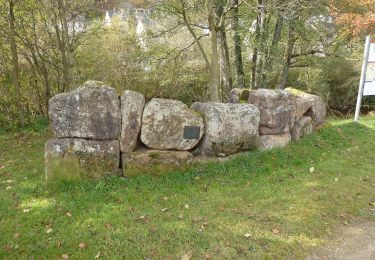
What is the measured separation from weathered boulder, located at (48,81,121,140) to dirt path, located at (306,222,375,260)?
11.0 ft

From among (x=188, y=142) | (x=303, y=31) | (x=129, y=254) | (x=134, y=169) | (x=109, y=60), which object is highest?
(x=303, y=31)

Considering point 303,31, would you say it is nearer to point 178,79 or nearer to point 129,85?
point 178,79

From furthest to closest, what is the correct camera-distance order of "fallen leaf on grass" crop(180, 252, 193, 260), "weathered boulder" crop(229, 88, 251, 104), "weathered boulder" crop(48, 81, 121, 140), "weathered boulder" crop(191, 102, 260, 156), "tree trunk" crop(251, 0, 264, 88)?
"tree trunk" crop(251, 0, 264, 88) → "weathered boulder" crop(229, 88, 251, 104) → "weathered boulder" crop(191, 102, 260, 156) → "weathered boulder" crop(48, 81, 121, 140) → "fallen leaf on grass" crop(180, 252, 193, 260)

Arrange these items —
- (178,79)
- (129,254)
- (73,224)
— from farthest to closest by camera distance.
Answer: (178,79), (73,224), (129,254)

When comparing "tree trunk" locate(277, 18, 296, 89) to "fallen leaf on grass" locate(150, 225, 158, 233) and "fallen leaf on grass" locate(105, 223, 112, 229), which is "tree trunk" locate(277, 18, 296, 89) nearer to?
"fallen leaf on grass" locate(150, 225, 158, 233)

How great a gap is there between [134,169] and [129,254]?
1850mm

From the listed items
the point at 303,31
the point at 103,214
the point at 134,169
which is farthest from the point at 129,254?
the point at 303,31

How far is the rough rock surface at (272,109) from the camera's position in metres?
6.09

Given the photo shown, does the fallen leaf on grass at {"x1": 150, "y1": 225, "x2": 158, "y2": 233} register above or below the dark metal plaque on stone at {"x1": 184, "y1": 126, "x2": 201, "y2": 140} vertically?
below

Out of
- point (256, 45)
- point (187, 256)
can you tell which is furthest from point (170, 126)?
point (256, 45)

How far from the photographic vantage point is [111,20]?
11.2 metres

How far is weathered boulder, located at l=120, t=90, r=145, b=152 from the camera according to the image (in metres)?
5.08

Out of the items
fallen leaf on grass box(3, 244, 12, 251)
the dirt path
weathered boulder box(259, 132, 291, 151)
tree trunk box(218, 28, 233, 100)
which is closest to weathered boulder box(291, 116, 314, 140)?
weathered boulder box(259, 132, 291, 151)

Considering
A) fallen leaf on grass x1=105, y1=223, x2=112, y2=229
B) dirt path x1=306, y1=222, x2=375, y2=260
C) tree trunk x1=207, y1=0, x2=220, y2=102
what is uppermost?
tree trunk x1=207, y1=0, x2=220, y2=102
